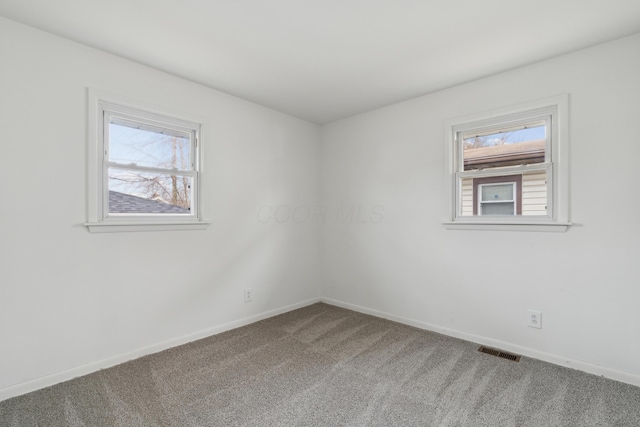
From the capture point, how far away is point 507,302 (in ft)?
8.78

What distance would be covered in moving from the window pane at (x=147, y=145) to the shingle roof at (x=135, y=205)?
0.29 metres

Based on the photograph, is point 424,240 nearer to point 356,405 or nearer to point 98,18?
point 356,405

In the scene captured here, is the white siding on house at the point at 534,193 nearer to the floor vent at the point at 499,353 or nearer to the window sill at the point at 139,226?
the floor vent at the point at 499,353

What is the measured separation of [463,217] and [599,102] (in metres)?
1.30

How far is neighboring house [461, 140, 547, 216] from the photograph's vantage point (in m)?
2.57

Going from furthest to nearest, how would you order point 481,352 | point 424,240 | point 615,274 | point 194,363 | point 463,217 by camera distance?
point 424,240, point 463,217, point 481,352, point 194,363, point 615,274

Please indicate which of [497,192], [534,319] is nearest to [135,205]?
[497,192]

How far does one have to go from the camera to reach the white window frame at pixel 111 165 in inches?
90.5

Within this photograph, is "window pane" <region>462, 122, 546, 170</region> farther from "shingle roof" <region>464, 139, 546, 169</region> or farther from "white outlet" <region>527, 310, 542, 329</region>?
"white outlet" <region>527, 310, 542, 329</region>

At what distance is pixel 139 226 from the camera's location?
2.55 metres

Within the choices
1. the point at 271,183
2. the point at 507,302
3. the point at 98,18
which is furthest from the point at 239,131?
the point at 507,302

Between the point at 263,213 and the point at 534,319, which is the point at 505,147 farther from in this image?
the point at 263,213

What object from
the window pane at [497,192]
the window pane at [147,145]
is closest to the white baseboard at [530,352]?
the window pane at [497,192]

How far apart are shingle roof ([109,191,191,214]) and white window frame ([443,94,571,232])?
8.71 feet
